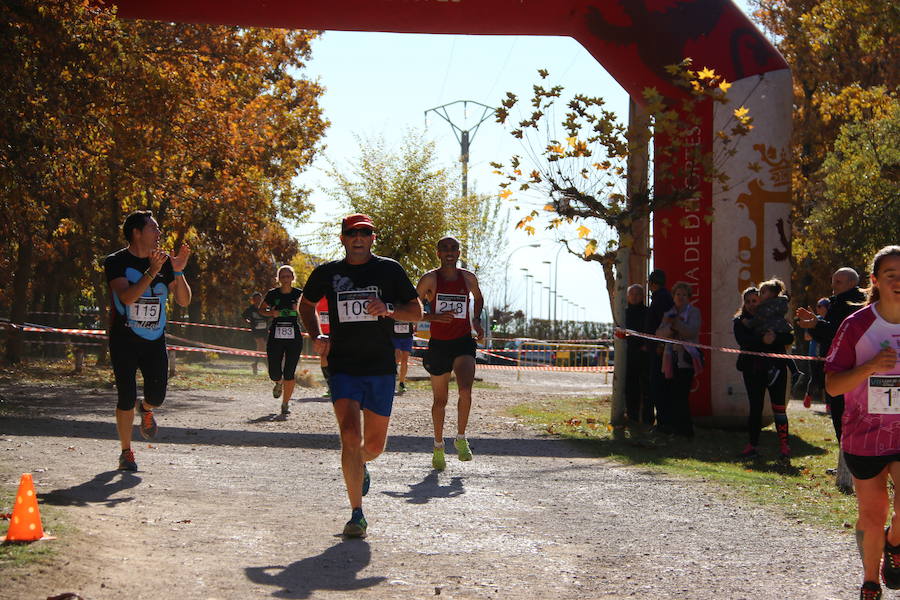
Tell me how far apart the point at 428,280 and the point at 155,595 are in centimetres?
571

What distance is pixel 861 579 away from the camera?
20.3ft

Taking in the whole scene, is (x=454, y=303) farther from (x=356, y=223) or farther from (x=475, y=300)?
(x=356, y=223)

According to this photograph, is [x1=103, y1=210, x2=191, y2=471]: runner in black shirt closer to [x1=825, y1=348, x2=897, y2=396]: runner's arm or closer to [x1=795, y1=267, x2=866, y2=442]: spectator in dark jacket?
[x1=825, y1=348, x2=897, y2=396]: runner's arm

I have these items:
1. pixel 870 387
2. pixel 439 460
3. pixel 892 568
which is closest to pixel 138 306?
pixel 439 460

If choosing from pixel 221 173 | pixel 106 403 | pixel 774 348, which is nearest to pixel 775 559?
pixel 774 348

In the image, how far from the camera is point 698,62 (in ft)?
49.1

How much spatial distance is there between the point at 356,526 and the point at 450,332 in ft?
12.6

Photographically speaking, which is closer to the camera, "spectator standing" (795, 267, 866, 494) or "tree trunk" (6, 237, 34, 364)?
"spectator standing" (795, 267, 866, 494)

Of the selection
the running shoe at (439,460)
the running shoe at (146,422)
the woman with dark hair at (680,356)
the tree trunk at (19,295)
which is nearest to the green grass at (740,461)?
the woman with dark hair at (680,356)

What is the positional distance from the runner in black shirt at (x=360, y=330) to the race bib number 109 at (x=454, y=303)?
3093mm

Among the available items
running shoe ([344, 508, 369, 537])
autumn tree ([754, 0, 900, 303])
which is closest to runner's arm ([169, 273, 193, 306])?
running shoe ([344, 508, 369, 537])

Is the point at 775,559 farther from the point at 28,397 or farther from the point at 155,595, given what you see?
the point at 28,397

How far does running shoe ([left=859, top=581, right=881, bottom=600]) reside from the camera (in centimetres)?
529

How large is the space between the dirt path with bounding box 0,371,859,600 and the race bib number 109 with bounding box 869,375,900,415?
1.10 metres
